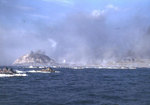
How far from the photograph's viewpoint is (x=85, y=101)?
45.5 metres

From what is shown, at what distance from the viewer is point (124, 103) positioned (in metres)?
43.3

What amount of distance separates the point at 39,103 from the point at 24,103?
2.84m

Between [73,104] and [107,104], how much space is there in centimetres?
640

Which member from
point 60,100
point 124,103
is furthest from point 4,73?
point 124,103

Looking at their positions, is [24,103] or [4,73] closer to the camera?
[24,103]

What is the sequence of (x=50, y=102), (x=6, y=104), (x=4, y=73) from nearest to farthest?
(x=6, y=104) → (x=50, y=102) → (x=4, y=73)

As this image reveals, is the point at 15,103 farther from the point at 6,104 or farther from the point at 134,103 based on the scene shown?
the point at 134,103

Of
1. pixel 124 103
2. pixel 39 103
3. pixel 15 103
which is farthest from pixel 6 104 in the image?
pixel 124 103

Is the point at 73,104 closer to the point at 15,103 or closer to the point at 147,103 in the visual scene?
the point at 15,103

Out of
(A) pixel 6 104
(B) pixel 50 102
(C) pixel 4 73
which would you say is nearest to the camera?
(A) pixel 6 104

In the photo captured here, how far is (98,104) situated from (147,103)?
951 cm

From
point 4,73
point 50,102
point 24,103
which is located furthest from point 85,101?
point 4,73

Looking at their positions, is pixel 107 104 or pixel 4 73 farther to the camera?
pixel 4 73

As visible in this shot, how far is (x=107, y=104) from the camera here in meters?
42.7
